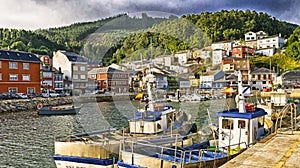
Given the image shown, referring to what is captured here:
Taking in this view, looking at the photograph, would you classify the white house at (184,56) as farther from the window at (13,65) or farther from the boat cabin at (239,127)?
the boat cabin at (239,127)

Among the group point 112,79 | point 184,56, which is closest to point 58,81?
point 112,79

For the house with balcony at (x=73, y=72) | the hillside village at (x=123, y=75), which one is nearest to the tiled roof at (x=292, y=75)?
the hillside village at (x=123, y=75)

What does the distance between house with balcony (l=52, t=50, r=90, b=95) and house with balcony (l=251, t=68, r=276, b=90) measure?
48586 millimetres

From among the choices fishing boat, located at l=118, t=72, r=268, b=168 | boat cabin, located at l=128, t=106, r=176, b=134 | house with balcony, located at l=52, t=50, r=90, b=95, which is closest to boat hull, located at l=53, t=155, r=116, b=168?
fishing boat, located at l=118, t=72, r=268, b=168

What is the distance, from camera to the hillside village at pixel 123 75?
50656 millimetres

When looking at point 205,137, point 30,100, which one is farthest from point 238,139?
point 30,100

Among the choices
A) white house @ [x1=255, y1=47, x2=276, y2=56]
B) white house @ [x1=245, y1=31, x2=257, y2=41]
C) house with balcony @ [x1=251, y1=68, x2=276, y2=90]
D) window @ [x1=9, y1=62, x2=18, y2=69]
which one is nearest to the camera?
window @ [x1=9, y1=62, x2=18, y2=69]

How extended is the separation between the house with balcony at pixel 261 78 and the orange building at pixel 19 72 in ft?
194

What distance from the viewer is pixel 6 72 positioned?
47719mm

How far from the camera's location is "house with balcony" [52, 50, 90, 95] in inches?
2744

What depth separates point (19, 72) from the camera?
164 ft

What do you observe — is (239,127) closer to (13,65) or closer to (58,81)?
(13,65)

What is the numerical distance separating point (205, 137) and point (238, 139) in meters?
5.23

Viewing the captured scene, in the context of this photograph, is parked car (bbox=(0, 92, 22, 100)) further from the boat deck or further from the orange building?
the boat deck
